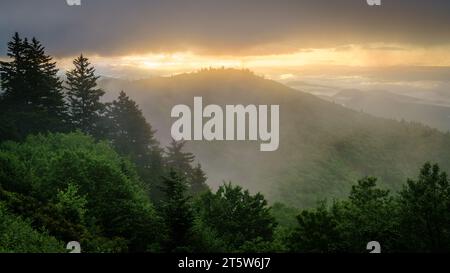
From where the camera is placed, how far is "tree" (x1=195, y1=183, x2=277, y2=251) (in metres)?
34.5

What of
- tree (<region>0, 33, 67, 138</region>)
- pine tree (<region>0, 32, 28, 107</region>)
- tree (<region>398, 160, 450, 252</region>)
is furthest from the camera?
tree (<region>0, 33, 67, 138</region>)

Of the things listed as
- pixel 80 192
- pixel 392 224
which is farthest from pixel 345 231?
pixel 80 192

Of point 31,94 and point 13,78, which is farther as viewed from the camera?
point 31,94

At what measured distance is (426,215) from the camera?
22.0m

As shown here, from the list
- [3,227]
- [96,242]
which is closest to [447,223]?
[96,242]

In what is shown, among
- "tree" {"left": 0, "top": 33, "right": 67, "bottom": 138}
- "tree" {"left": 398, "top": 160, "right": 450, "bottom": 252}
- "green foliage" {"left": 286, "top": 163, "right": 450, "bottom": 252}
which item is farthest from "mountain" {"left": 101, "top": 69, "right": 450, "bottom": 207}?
"tree" {"left": 398, "top": 160, "right": 450, "bottom": 252}

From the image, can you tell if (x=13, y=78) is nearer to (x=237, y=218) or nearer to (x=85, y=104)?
(x=85, y=104)

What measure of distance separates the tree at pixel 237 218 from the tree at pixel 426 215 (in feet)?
39.5

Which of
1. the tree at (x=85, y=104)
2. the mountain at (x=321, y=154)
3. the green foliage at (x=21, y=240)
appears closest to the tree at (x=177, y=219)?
the green foliage at (x=21, y=240)

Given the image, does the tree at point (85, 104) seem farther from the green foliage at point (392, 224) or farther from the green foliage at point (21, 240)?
the green foliage at point (21, 240)

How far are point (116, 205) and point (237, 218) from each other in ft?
28.2

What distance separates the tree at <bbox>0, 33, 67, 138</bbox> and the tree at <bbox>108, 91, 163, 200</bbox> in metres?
10.9

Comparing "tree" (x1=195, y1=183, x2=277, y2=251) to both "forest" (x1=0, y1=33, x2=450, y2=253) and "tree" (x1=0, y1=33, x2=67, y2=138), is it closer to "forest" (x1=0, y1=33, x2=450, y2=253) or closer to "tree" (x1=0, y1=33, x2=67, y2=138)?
"forest" (x1=0, y1=33, x2=450, y2=253)
